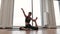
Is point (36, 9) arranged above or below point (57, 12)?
above

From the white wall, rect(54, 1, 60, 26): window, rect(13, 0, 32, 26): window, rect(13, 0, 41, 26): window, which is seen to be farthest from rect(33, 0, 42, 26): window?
the white wall

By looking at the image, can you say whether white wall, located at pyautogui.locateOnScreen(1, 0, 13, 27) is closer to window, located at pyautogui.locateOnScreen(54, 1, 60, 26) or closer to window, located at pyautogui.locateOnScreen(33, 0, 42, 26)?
window, located at pyautogui.locateOnScreen(33, 0, 42, 26)

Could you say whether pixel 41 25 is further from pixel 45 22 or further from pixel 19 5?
pixel 19 5

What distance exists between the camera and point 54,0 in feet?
14.4

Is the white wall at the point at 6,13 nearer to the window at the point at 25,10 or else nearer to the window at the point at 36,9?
the window at the point at 25,10

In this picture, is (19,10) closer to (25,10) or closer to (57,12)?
(25,10)

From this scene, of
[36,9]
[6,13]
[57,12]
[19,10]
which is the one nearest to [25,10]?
[19,10]

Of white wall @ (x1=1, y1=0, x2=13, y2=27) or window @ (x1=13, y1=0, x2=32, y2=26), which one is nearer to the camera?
white wall @ (x1=1, y1=0, x2=13, y2=27)

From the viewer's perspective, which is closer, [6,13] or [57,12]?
[6,13]

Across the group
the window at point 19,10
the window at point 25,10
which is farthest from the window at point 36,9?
the window at point 19,10

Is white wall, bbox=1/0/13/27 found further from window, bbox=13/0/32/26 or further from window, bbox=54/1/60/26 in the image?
window, bbox=54/1/60/26

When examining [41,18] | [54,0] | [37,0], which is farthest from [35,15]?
[54,0]

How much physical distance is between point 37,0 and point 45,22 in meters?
0.85

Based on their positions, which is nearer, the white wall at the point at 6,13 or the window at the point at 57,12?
the white wall at the point at 6,13
